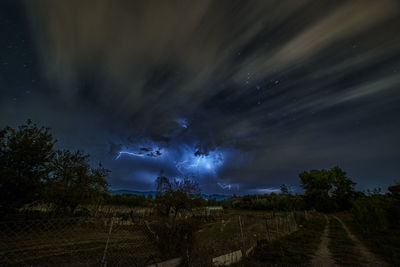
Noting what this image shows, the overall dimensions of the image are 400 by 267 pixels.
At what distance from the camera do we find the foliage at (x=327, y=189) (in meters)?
55.1

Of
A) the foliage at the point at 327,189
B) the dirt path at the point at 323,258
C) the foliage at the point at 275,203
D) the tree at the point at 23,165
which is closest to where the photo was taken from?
the dirt path at the point at 323,258

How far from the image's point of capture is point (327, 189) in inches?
2323

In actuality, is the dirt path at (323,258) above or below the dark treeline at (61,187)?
below

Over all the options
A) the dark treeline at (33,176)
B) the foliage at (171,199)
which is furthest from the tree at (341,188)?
the dark treeline at (33,176)

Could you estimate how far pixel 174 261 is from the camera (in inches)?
236

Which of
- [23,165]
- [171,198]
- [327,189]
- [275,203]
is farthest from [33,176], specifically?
[327,189]

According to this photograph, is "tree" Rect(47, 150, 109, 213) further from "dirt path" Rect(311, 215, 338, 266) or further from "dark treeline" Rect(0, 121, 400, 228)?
"dirt path" Rect(311, 215, 338, 266)

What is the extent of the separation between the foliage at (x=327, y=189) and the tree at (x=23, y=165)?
67836 mm

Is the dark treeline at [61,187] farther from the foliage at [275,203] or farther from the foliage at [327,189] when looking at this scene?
the foliage at [327,189]

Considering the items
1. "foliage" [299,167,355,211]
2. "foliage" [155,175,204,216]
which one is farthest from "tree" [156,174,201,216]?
"foliage" [299,167,355,211]

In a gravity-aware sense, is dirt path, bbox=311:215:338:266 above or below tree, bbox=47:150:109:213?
below

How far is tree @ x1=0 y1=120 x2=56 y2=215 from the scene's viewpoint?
47.2ft

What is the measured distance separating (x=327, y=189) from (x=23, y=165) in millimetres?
74532

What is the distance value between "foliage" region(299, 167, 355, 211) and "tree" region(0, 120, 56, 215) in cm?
6784
